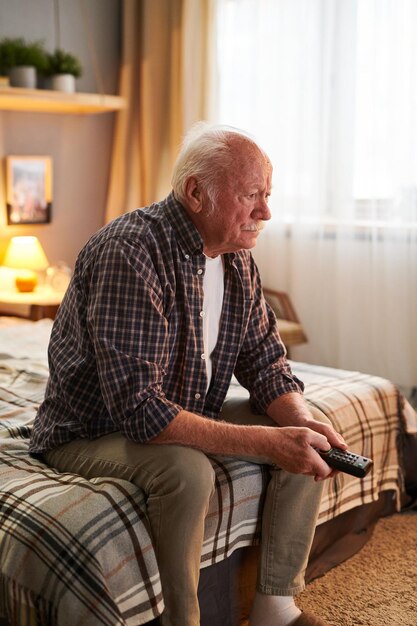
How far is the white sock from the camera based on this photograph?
1715 millimetres

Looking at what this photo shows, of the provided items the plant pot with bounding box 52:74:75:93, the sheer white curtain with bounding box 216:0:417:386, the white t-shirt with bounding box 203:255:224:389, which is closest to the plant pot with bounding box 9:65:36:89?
the plant pot with bounding box 52:74:75:93

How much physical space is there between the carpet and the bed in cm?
5

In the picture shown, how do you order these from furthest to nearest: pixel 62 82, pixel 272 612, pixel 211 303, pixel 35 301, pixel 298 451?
pixel 62 82
pixel 35 301
pixel 211 303
pixel 272 612
pixel 298 451

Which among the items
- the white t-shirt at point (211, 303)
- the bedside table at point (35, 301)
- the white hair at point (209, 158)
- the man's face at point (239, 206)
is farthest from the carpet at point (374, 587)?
the bedside table at point (35, 301)

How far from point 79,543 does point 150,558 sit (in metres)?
0.14

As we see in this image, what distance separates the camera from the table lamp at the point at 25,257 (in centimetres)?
421

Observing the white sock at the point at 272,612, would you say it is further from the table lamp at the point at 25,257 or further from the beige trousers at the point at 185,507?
the table lamp at the point at 25,257

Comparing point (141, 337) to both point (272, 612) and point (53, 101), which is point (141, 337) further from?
point (53, 101)

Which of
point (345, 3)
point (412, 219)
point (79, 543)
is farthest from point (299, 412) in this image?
point (345, 3)

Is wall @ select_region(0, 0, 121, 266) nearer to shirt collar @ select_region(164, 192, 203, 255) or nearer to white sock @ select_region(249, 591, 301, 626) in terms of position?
shirt collar @ select_region(164, 192, 203, 255)

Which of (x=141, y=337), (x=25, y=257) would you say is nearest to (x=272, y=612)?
(x=141, y=337)

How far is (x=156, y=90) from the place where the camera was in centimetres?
470

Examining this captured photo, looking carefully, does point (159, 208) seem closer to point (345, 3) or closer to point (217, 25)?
point (345, 3)

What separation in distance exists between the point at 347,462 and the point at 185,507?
36cm
